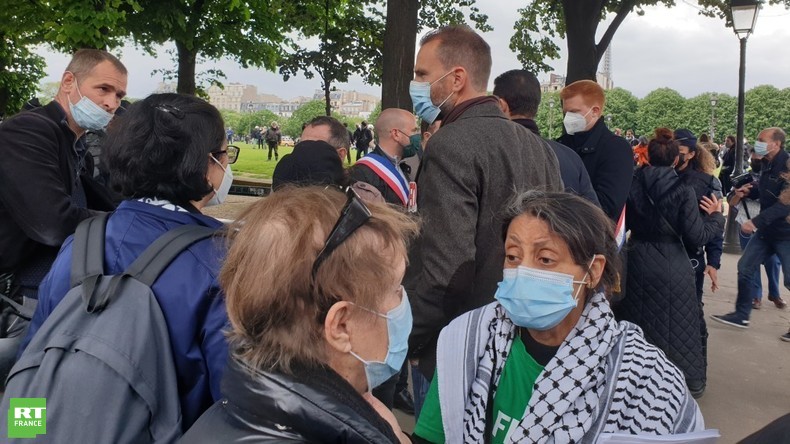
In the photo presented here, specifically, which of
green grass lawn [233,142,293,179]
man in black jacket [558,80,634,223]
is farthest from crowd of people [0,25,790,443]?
green grass lawn [233,142,293,179]

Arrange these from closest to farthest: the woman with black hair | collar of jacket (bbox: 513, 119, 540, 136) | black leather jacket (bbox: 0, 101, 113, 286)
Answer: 1. the woman with black hair
2. black leather jacket (bbox: 0, 101, 113, 286)
3. collar of jacket (bbox: 513, 119, 540, 136)

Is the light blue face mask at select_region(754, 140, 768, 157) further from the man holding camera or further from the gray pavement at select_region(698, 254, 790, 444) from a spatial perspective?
the gray pavement at select_region(698, 254, 790, 444)

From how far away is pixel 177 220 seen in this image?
6.01 ft

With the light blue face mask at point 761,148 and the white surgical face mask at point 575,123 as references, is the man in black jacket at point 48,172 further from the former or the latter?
the light blue face mask at point 761,148

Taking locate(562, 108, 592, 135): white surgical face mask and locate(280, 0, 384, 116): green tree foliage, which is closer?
locate(562, 108, 592, 135): white surgical face mask

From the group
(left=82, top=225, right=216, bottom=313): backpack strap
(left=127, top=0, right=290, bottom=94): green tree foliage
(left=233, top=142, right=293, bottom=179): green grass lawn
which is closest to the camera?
(left=82, top=225, right=216, bottom=313): backpack strap

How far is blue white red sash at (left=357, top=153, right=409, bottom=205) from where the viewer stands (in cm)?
445

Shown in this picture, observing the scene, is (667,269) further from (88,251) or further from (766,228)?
(88,251)

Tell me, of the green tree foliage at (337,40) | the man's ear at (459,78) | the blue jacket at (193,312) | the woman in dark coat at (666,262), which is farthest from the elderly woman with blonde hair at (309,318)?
the green tree foliage at (337,40)

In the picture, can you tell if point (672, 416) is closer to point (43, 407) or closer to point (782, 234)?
point (43, 407)

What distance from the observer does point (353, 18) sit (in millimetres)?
15898

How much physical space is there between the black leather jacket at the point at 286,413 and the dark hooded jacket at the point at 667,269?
3829 millimetres

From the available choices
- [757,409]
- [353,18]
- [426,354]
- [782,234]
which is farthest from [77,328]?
[353,18]

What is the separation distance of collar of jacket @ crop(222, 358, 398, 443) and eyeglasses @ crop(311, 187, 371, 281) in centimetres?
21
